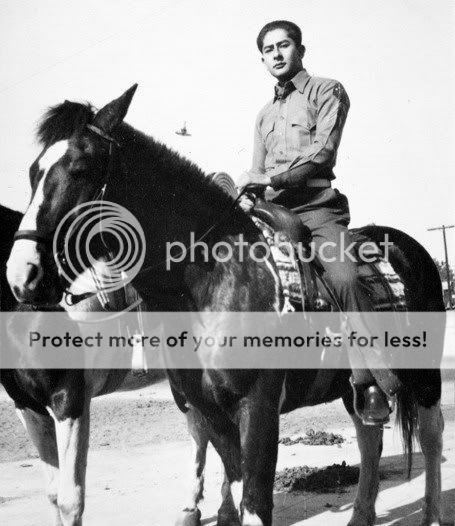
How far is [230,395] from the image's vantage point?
3.48 meters

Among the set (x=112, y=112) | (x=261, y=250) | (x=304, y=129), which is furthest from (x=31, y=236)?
(x=304, y=129)

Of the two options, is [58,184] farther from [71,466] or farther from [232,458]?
[71,466]

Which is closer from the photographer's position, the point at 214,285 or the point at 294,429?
the point at 214,285

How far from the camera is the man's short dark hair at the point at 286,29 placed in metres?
4.30

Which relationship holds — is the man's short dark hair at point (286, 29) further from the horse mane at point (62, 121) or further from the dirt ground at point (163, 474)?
the dirt ground at point (163, 474)

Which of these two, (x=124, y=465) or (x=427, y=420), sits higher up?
(x=427, y=420)

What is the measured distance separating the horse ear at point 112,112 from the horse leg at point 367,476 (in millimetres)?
2988

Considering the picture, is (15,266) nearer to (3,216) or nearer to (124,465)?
(3,216)

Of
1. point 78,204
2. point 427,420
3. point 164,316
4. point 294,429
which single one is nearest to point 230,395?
point 164,316

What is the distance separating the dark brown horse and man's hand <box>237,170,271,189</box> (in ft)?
0.59

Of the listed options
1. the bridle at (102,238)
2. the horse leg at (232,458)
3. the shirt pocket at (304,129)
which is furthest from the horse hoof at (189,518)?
the shirt pocket at (304,129)

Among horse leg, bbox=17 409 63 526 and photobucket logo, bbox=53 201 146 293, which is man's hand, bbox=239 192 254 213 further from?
horse leg, bbox=17 409 63 526

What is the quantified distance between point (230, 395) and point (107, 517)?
2.42 metres

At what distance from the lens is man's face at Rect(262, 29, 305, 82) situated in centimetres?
430
